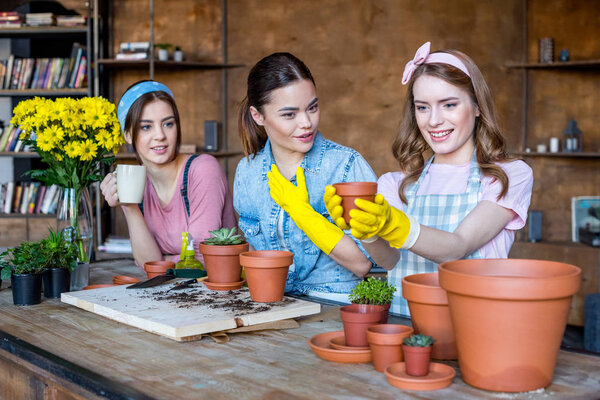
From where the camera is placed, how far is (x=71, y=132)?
1833 mm

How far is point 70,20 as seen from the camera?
4.56 m

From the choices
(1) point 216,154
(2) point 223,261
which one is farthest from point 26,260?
(1) point 216,154

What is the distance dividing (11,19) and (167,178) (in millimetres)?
2864

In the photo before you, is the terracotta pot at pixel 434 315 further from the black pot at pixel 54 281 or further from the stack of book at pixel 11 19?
the stack of book at pixel 11 19

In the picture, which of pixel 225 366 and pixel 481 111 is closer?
pixel 225 366

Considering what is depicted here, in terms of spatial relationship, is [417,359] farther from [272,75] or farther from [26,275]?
[272,75]

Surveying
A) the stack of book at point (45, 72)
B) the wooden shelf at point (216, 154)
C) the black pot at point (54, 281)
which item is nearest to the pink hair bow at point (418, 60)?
the black pot at point (54, 281)

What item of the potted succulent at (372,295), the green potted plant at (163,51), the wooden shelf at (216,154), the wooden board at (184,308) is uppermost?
the green potted plant at (163,51)

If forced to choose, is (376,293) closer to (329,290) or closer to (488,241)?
(488,241)

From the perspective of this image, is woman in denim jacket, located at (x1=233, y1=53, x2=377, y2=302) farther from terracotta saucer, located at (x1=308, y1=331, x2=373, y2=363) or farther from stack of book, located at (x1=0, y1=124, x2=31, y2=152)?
stack of book, located at (x1=0, y1=124, x2=31, y2=152)

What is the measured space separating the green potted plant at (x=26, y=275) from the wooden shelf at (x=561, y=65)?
3.71 meters

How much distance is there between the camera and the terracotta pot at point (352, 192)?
3.81 feet

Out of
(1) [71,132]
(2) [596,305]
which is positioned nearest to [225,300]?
(1) [71,132]

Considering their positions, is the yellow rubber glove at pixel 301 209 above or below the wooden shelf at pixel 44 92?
below
